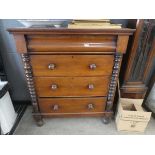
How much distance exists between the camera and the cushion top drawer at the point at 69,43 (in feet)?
3.24

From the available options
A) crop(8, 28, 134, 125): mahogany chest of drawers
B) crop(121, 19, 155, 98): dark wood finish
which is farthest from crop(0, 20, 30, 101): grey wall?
crop(121, 19, 155, 98): dark wood finish

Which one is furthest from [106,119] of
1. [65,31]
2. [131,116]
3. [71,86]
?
[65,31]

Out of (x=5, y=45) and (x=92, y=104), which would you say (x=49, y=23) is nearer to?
(x=5, y=45)

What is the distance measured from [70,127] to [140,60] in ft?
2.90

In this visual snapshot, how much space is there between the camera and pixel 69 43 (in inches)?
39.4

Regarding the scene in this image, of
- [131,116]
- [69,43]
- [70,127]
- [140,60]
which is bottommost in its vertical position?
[70,127]

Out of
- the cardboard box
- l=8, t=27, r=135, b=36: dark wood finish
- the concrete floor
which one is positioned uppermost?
l=8, t=27, r=135, b=36: dark wood finish

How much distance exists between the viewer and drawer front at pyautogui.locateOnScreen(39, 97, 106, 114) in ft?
4.20

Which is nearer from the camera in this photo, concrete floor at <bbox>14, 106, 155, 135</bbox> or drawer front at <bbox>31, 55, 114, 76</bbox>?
drawer front at <bbox>31, 55, 114, 76</bbox>

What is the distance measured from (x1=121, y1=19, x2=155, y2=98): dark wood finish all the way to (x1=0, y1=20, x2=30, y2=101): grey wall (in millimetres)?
989

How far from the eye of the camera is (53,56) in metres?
1.05

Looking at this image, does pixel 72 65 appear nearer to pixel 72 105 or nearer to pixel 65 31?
pixel 65 31

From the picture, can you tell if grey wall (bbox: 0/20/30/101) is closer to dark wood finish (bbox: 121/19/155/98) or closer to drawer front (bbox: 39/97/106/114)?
drawer front (bbox: 39/97/106/114)
